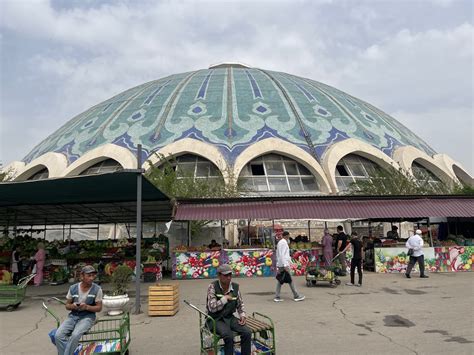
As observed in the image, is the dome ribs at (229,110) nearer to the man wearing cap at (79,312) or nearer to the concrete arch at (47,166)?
the concrete arch at (47,166)

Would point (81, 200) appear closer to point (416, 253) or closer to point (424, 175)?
point (416, 253)

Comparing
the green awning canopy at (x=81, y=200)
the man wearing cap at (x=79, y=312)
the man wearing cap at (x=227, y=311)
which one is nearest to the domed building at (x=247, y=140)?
the green awning canopy at (x=81, y=200)

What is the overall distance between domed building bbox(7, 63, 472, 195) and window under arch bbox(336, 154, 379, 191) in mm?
72

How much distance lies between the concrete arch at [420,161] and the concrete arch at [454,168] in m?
0.34

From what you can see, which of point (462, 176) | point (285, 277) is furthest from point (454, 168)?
point (285, 277)

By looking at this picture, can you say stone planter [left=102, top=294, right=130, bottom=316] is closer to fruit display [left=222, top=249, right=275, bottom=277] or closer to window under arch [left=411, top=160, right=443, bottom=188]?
fruit display [left=222, top=249, right=275, bottom=277]

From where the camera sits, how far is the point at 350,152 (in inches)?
1103

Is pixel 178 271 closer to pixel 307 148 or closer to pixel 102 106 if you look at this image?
pixel 307 148

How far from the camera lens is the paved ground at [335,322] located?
643cm

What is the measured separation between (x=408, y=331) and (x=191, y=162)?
70.4 ft

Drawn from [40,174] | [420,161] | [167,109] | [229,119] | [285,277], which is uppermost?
[167,109]

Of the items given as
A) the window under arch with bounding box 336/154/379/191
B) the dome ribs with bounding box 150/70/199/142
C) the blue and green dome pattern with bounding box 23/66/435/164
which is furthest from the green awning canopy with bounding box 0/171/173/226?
the window under arch with bounding box 336/154/379/191

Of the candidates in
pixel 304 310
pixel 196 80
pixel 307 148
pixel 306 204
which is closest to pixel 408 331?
pixel 304 310

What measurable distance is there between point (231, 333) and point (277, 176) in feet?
71.9
